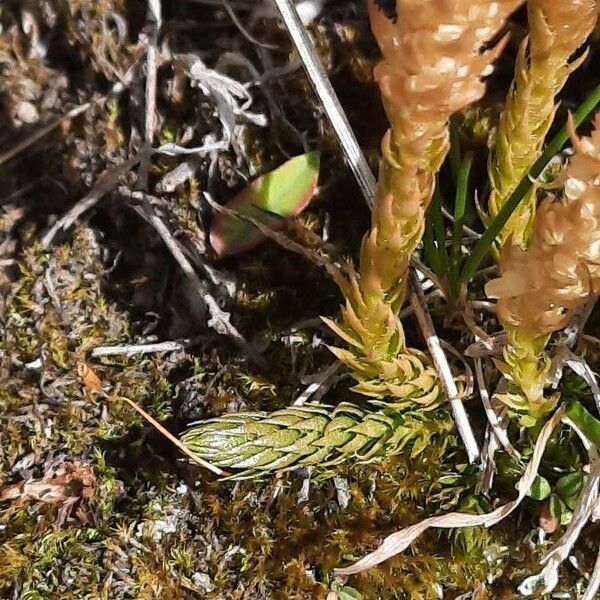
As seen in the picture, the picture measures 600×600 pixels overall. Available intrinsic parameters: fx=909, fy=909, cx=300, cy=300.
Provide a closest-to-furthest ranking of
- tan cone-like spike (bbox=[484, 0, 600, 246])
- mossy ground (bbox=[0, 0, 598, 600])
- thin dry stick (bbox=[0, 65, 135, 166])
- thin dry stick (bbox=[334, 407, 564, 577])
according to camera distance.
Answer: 1. tan cone-like spike (bbox=[484, 0, 600, 246])
2. thin dry stick (bbox=[334, 407, 564, 577])
3. mossy ground (bbox=[0, 0, 598, 600])
4. thin dry stick (bbox=[0, 65, 135, 166])

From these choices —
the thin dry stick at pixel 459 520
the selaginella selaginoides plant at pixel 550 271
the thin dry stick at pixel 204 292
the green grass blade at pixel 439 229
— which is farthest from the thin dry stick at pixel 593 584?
the thin dry stick at pixel 204 292

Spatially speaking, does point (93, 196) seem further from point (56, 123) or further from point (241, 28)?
point (241, 28)

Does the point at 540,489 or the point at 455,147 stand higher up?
the point at 455,147

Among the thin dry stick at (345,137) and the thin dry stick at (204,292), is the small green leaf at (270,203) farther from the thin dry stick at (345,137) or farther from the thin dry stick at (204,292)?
the thin dry stick at (345,137)

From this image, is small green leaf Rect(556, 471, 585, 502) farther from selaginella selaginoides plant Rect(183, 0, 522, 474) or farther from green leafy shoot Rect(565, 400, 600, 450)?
selaginella selaginoides plant Rect(183, 0, 522, 474)

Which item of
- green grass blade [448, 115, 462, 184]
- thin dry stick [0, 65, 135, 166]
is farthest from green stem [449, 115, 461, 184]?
thin dry stick [0, 65, 135, 166]

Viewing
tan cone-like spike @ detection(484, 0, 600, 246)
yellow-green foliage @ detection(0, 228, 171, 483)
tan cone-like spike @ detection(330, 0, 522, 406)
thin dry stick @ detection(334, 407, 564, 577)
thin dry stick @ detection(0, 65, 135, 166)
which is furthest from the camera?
thin dry stick @ detection(0, 65, 135, 166)

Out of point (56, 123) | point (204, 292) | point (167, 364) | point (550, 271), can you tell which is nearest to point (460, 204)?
point (550, 271)
